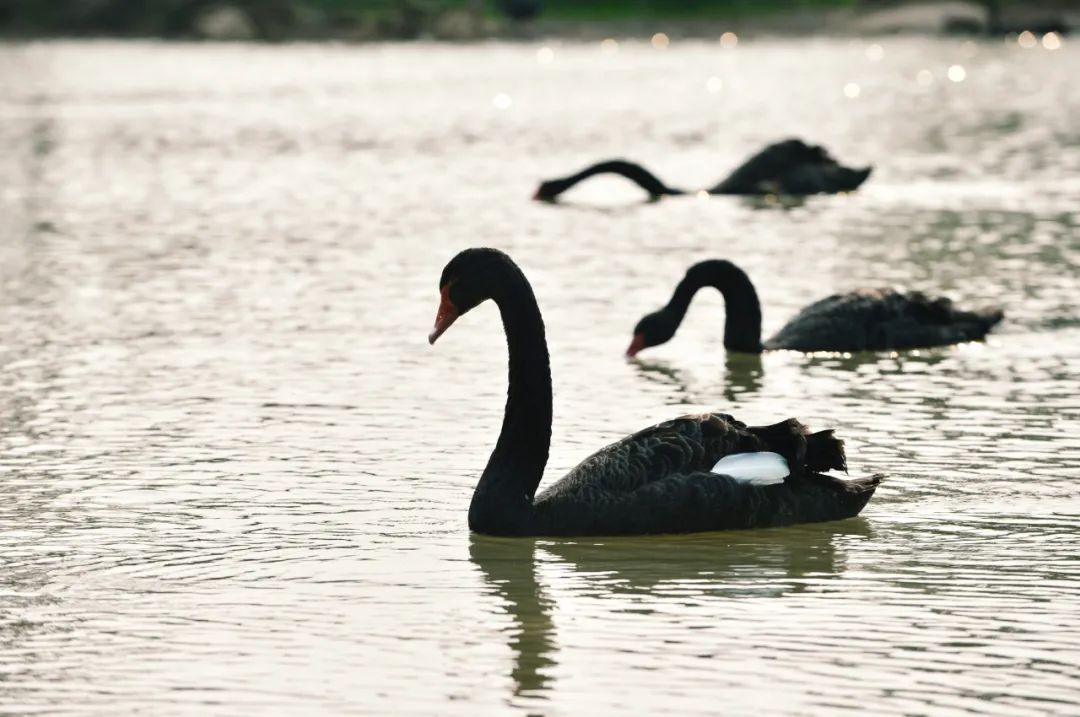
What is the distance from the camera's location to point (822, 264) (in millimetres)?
18750

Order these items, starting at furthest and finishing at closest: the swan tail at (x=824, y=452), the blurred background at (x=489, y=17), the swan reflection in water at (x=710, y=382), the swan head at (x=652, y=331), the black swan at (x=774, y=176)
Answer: the blurred background at (x=489, y=17)
the black swan at (x=774, y=176)
the swan head at (x=652, y=331)
the swan reflection in water at (x=710, y=382)
the swan tail at (x=824, y=452)

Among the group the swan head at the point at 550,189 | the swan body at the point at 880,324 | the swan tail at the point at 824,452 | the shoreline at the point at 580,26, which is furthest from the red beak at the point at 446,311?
the shoreline at the point at 580,26

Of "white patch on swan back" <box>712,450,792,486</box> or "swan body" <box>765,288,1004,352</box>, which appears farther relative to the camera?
"swan body" <box>765,288,1004,352</box>

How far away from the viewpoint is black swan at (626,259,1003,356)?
14.0m

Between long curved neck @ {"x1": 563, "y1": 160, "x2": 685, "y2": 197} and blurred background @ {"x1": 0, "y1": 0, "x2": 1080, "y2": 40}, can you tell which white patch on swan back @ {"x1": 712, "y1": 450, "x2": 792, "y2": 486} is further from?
blurred background @ {"x1": 0, "y1": 0, "x2": 1080, "y2": 40}

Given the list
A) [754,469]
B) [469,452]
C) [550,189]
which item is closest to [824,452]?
[754,469]

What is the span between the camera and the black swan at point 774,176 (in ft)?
82.3

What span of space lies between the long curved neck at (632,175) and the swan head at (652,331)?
1091cm

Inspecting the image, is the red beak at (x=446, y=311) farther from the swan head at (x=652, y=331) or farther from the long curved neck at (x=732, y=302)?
the long curved neck at (x=732, y=302)

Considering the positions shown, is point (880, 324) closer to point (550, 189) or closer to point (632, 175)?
point (550, 189)

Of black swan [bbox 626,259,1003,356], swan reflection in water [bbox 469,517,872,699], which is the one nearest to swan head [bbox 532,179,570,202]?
black swan [bbox 626,259,1003,356]

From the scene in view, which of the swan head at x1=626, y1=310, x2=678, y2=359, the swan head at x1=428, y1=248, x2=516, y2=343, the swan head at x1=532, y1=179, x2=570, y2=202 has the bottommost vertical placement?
the swan head at x1=626, y1=310, x2=678, y2=359

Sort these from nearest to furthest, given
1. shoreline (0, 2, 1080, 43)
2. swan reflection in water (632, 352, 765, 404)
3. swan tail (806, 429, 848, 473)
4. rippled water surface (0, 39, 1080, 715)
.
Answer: rippled water surface (0, 39, 1080, 715), swan tail (806, 429, 848, 473), swan reflection in water (632, 352, 765, 404), shoreline (0, 2, 1080, 43)

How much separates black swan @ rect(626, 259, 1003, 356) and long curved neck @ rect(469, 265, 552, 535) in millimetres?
4693
